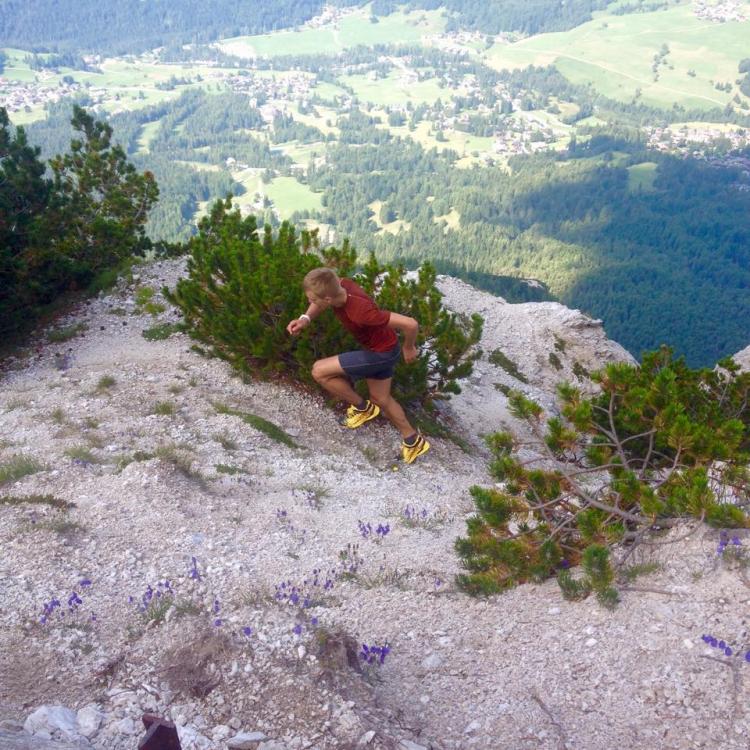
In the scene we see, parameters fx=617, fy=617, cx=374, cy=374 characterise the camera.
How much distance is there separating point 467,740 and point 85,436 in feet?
22.8

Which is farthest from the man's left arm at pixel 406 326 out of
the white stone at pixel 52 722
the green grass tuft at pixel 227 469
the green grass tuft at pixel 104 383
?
the green grass tuft at pixel 104 383

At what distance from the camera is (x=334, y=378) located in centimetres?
912

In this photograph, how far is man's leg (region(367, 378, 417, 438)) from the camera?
8.88 meters

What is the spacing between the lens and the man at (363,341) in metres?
7.52

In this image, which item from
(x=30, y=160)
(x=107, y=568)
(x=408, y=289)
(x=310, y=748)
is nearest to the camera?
(x=310, y=748)

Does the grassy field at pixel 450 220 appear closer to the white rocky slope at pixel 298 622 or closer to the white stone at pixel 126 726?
the white rocky slope at pixel 298 622

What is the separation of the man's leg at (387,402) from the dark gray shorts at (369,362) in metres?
0.28

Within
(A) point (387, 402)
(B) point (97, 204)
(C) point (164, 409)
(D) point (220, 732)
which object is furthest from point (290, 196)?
(D) point (220, 732)

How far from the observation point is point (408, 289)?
11328 millimetres

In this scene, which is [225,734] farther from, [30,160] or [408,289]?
[30,160]

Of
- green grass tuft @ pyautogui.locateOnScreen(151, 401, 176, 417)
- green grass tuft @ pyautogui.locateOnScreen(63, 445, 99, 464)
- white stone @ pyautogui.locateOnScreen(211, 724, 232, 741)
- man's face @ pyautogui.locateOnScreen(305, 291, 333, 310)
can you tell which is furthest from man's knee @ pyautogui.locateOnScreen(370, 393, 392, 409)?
white stone @ pyautogui.locateOnScreen(211, 724, 232, 741)

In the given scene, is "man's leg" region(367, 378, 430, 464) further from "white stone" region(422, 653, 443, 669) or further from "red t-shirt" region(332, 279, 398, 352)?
"white stone" region(422, 653, 443, 669)

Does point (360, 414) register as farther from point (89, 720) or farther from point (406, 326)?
point (89, 720)

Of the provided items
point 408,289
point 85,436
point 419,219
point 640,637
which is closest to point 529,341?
point 408,289
